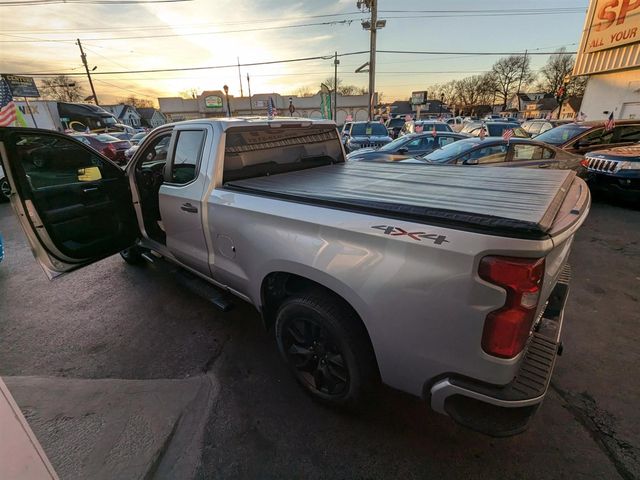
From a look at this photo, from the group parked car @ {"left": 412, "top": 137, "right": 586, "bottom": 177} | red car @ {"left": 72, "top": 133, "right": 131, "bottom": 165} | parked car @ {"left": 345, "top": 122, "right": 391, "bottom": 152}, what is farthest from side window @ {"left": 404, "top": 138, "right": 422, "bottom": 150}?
red car @ {"left": 72, "top": 133, "right": 131, "bottom": 165}

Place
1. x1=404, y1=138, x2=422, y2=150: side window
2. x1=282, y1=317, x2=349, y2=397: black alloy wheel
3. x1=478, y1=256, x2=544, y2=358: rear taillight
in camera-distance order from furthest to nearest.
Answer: x1=404, y1=138, x2=422, y2=150: side window → x1=282, y1=317, x2=349, y2=397: black alloy wheel → x1=478, y1=256, x2=544, y2=358: rear taillight

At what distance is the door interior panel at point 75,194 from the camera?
3.09m

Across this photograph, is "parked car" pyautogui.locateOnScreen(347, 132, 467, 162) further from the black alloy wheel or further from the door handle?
the black alloy wheel

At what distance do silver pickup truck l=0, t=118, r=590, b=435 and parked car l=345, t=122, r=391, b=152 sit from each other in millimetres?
10497

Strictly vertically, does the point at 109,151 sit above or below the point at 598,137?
below

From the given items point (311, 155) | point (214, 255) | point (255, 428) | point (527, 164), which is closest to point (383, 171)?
point (311, 155)

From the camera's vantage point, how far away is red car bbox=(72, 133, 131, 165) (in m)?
13.0

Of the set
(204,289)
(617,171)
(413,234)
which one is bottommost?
(204,289)

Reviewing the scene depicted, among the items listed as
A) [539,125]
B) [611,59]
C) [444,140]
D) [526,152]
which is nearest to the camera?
[526,152]

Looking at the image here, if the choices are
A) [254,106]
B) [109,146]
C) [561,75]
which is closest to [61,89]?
[254,106]

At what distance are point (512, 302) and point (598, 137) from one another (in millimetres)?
10263

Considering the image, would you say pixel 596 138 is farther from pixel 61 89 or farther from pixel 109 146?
pixel 61 89

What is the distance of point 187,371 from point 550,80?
79.5 meters

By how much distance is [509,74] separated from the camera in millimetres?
68125
